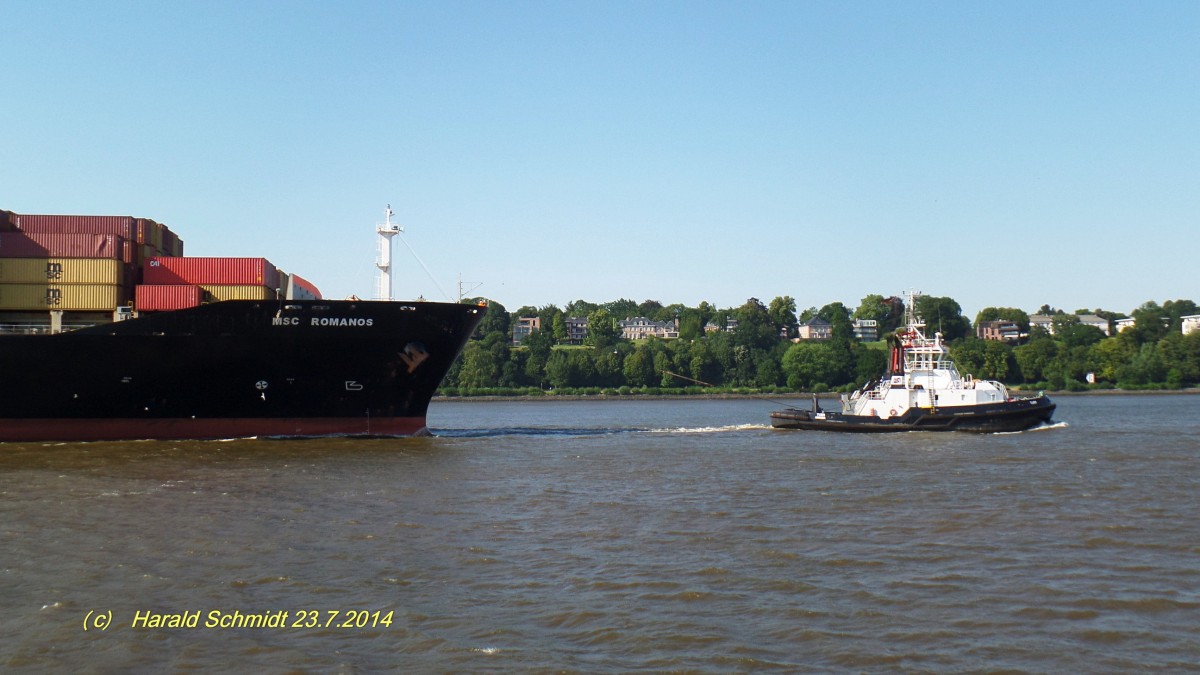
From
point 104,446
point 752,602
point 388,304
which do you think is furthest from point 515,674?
point 104,446

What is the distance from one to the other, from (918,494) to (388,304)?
16.2 metres

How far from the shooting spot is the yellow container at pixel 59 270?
27953 mm

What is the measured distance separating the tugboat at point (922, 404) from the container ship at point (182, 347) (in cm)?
1760

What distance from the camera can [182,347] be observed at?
26.8 m

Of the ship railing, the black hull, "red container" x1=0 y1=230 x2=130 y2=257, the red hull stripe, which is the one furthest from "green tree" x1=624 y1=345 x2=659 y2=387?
"red container" x1=0 y1=230 x2=130 y2=257

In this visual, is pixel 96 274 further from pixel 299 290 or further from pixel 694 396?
pixel 694 396

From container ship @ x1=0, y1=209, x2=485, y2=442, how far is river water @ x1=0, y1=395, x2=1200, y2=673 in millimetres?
3489

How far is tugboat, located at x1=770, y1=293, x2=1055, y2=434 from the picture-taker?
37375mm

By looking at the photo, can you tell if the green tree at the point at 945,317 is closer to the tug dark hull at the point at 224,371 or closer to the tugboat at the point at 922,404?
the tugboat at the point at 922,404

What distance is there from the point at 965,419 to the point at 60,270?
1271 inches

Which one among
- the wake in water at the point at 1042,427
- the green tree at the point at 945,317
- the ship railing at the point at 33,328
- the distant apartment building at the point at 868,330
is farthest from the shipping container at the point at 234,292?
the distant apartment building at the point at 868,330

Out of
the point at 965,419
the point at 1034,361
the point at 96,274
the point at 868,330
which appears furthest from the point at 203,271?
the point at 868,330

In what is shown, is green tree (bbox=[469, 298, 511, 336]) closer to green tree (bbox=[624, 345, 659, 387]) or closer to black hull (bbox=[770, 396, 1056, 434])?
green tree (bbox=[624, 345, 659, 387])

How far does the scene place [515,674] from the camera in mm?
8438
